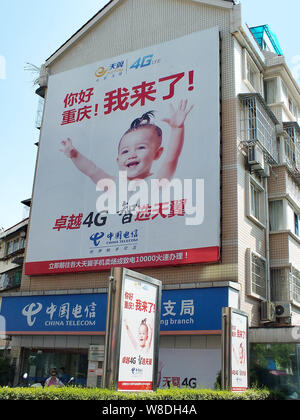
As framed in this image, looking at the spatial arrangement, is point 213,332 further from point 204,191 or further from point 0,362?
point 0,362

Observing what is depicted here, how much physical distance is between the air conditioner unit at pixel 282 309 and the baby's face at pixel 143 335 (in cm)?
817

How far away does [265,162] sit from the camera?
14.7 metres

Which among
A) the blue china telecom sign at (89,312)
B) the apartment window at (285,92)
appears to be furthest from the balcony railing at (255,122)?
the blue china telecom sign at (89,312)

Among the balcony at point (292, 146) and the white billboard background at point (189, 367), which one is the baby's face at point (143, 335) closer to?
the white billboard background at point (189, 367)

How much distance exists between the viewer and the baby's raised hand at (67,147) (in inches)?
629

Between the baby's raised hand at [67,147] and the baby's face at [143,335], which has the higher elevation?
the baby's raised hand at [67,147]

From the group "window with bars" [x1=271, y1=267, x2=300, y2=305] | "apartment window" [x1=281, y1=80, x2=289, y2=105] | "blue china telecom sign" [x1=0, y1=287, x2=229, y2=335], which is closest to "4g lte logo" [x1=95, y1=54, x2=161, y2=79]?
"apartment window" [x1=281, y1=80, x2=289, y2=105]

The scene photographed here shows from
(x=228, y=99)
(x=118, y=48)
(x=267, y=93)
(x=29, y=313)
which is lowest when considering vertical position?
(x=29, y=313)

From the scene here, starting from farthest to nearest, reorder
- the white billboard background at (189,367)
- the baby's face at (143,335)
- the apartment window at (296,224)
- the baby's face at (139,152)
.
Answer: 1. the apartment window at (296,224)
2. the baby's face at (139,152)
3. the white billboard background at (189,367)
4. the baby's face at (143,335)

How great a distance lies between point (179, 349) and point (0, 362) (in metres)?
5.66
